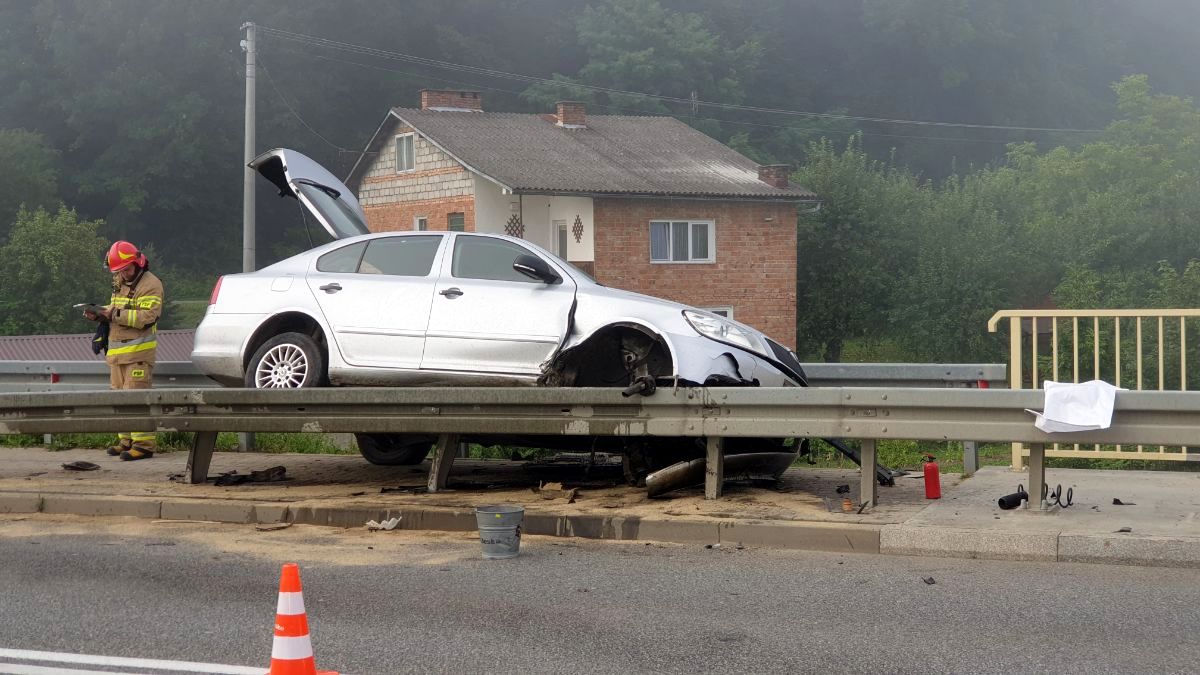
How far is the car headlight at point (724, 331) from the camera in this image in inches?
364

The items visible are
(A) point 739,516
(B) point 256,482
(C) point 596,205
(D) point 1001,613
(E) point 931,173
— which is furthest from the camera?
(E) point 931,173

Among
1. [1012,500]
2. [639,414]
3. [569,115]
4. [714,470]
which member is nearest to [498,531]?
[639,414]

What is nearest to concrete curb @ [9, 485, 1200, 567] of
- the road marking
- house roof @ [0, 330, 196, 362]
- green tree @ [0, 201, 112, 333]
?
the road marking

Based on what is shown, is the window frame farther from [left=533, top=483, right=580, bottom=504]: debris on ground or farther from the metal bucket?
the metal bucket

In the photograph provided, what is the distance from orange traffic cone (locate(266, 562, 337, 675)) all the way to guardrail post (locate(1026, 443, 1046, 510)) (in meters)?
5.02

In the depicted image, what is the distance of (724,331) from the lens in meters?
9.32

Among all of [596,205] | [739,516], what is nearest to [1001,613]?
[739,516]

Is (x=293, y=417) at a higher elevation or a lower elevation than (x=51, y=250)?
lower

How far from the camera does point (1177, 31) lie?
313ft

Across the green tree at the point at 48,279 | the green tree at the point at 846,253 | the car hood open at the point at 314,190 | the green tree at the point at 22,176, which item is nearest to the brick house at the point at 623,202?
the green tree at the point at 846,253

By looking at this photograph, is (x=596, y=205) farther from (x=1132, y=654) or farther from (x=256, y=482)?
(x=1132, y=654)

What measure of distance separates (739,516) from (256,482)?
4082mm

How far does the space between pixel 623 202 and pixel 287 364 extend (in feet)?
111

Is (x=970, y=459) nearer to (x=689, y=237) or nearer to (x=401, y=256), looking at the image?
(x=401, y=256)
